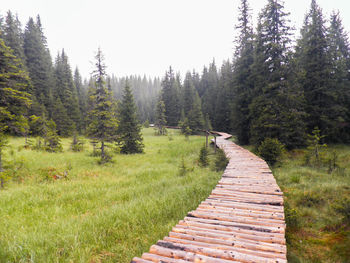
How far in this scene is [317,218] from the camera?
552 cm

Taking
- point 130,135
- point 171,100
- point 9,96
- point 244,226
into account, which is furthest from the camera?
point 171,100

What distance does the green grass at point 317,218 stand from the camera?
394 centimetres

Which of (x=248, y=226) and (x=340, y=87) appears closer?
(x=248, y=226)

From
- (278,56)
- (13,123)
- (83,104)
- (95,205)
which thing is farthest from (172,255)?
(83,104)

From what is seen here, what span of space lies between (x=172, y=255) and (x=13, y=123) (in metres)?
11.3

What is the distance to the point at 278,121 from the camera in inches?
583

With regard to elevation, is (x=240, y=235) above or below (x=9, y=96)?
below

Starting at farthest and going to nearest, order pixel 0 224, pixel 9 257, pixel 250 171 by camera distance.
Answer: pixel 250 171
pixel 0 224
pixel 9 257

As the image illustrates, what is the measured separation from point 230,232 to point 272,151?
9.46 m

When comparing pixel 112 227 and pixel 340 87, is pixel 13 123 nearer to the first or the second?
pixel 112 227

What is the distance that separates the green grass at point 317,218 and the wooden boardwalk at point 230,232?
0.80 m

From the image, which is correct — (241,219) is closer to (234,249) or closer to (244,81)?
(234,249)

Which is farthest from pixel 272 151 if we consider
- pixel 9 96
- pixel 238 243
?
pixel 9 96

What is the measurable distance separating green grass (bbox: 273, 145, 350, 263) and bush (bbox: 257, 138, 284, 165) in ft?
7.92
